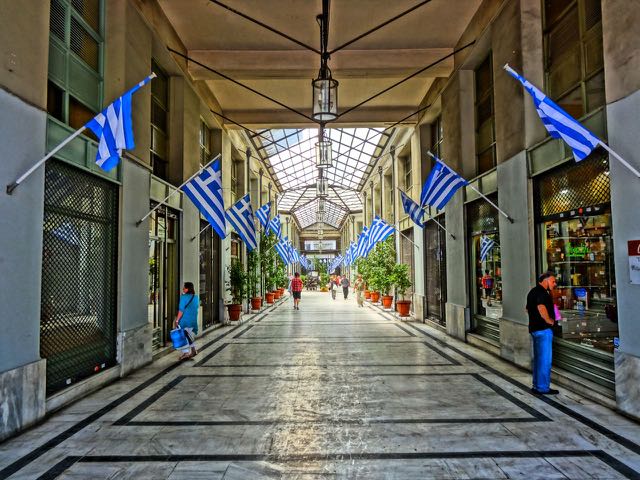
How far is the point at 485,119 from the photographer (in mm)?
10625

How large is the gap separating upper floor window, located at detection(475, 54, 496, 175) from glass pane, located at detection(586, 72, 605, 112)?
11.7 feet

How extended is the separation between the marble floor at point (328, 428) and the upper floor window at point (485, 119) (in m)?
4.81

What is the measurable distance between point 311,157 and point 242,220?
1265cm

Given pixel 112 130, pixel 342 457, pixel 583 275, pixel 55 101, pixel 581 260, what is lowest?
pixel 342 457

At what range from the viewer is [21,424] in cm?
484

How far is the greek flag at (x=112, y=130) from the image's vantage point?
5250mm

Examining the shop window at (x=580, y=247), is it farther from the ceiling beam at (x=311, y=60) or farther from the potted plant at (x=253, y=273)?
the potted plant at (x=253, y=273)

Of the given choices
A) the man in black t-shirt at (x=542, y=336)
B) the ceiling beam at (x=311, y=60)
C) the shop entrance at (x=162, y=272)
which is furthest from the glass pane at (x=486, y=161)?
the shop entrance at (x=162, y=272)

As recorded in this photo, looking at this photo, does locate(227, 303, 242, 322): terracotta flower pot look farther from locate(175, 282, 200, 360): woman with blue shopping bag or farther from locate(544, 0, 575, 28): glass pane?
locate(544, 0, 575, 28): glass pane

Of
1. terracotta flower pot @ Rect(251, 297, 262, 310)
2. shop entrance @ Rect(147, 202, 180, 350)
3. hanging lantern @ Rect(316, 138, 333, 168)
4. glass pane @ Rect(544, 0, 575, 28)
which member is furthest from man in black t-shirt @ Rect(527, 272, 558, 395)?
terracotta flower pot @ Rect(251, 297, 262, 310)

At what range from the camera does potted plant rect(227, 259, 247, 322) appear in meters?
15.6

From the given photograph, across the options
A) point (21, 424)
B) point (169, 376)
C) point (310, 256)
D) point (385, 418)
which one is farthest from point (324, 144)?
point (310, 256)

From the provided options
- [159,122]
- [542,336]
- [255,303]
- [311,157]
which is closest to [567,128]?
[542,336]

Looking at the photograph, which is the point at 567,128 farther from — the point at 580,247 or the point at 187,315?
the point at 187,315
